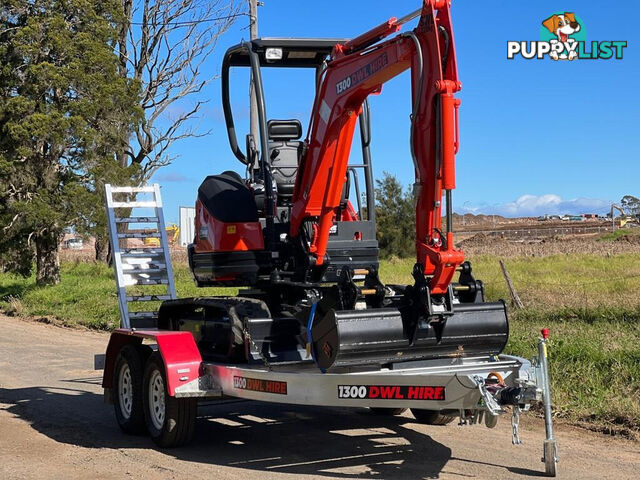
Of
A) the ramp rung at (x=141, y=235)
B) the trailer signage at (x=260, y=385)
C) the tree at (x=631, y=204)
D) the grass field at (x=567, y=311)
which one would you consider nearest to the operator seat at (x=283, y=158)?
the trailer signage at (x=260, y=385)

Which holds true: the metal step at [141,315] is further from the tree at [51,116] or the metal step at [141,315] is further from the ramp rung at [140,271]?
the tree at [51,116]

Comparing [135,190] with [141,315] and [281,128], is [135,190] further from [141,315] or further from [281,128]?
[281,128]

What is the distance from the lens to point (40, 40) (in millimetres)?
26422

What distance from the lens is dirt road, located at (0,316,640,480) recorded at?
7.45 m

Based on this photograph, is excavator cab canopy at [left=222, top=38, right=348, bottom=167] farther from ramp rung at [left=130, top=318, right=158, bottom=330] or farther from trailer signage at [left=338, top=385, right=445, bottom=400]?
trailer signage at [left=338, top=385, right=445, bottom=400]

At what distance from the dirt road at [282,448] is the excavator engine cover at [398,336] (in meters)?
0.95

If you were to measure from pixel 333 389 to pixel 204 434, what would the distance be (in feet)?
8.76

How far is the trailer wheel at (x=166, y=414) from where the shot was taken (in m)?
8.40

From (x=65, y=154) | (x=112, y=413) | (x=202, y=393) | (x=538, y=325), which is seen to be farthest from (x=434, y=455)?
(x=65, y=154)

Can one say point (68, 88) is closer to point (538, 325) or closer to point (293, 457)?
point (538, 325)

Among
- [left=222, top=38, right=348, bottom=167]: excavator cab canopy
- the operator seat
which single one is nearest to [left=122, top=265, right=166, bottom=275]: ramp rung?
[left=222, top=38, right=348, bottom=167]: excavator cab canopy

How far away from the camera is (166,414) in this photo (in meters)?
8.42

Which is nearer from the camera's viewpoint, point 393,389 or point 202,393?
point 393,389

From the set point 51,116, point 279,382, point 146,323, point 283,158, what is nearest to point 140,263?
point 146,323
